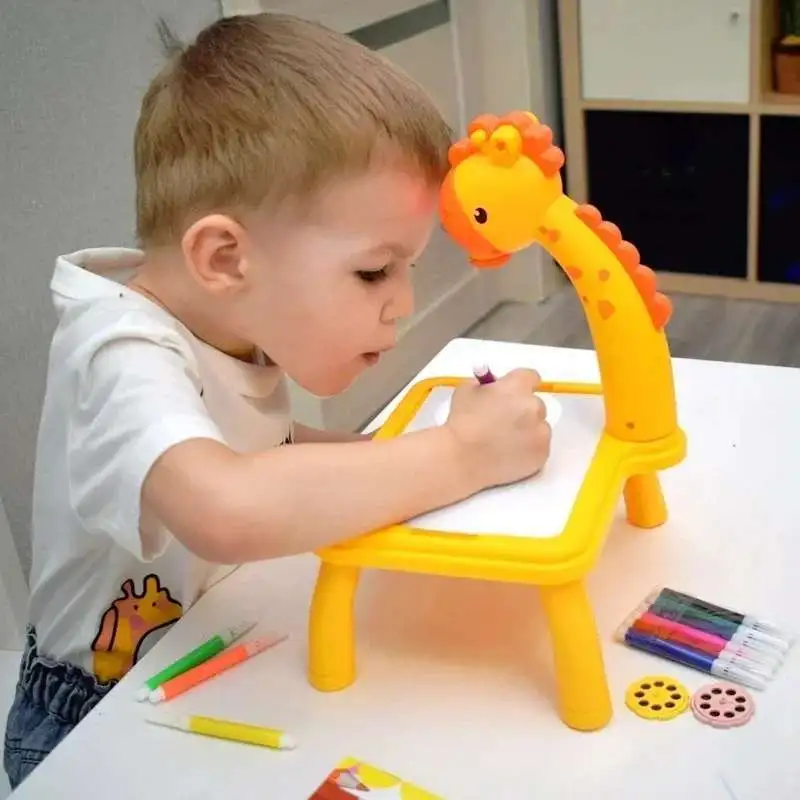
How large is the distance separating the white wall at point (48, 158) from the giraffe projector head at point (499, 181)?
71 centimetres

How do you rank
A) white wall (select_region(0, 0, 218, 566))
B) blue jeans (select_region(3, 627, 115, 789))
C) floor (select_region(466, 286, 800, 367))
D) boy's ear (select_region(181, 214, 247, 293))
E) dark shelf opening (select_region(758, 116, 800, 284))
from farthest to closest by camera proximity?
dark shelf opening (select_region(758, 116, 800, 284)) < floor (select_region(466, 286, 800, 367)) < white wall (select_region(0, 0, 218, 566)) < blue jeans (select_region(3, 627, 115, 789)) < boy's ear (select_region(181, 214, 247, 293))

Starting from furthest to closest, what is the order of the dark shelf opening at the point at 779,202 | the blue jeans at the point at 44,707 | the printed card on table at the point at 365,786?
1. the dark shelf opening at the point at 779,202
2. the blue jeans at the point at 44,707
3. the printed card on table at the point at 365,786

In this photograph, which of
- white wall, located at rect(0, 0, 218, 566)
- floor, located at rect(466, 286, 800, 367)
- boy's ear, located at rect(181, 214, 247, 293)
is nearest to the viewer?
boy's ear, located at rect(181, 214, 247, 293)

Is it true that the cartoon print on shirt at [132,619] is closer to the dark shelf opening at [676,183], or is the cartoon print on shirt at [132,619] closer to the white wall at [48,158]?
the white wall at [48,158]

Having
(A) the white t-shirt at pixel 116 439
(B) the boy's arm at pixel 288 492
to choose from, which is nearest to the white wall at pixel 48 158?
(A) the white t-shirt at pixel 116 439

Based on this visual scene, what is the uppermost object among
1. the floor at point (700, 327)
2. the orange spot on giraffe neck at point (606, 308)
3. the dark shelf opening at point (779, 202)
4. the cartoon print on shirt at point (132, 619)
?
the orange spot on giraffe neck at point (606, 308)

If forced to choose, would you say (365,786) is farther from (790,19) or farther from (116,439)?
(790,19)

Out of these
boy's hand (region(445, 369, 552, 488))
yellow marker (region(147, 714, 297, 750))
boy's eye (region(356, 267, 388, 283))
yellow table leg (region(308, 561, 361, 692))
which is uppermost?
boy's eye (region(356, 267, 388, 283))

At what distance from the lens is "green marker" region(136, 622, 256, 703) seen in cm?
56

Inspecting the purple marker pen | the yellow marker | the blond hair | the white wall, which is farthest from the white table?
the white wall

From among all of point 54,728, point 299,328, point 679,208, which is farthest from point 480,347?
point 679,208

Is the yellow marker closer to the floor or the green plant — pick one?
the floor

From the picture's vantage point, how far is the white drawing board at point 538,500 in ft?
1.69

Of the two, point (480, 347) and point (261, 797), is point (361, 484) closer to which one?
point (261, 797)
